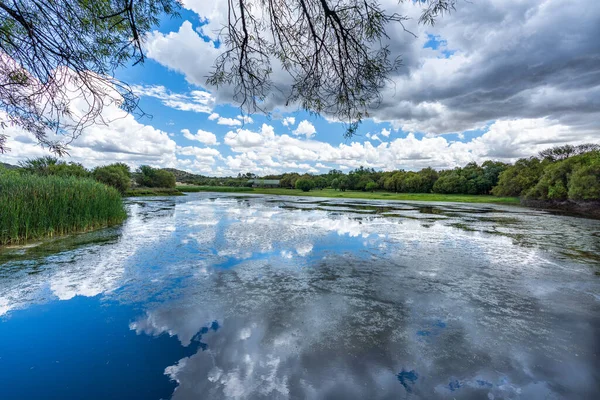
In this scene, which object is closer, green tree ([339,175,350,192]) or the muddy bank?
the muddy bank

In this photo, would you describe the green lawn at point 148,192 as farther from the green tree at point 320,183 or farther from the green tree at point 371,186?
the green tree at point 320,183

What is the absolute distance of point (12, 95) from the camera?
4344 mm

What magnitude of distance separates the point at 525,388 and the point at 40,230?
1490cm

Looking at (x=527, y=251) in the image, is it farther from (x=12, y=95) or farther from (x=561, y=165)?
(x=561, y=165)

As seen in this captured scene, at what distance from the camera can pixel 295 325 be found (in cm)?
474

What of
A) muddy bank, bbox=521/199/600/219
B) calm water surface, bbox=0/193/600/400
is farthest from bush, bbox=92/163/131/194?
muddy bank, bbox=521/199/600/219

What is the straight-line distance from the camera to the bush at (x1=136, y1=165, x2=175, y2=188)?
6638 cm

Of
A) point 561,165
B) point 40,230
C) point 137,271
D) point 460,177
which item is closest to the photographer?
point 137,271

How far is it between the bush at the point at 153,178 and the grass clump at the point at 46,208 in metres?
55.9

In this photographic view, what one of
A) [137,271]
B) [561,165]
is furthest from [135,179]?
[561,165]

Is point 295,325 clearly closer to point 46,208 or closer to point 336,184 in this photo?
point 46,208

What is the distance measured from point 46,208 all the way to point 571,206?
152 feet

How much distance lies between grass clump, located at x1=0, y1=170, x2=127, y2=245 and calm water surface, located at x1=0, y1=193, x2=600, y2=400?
1.63m

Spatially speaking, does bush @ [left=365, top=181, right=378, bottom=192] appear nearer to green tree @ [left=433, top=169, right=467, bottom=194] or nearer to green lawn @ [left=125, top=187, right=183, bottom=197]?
green tree @ [left=433, top=169, right=467, bottom=194]
